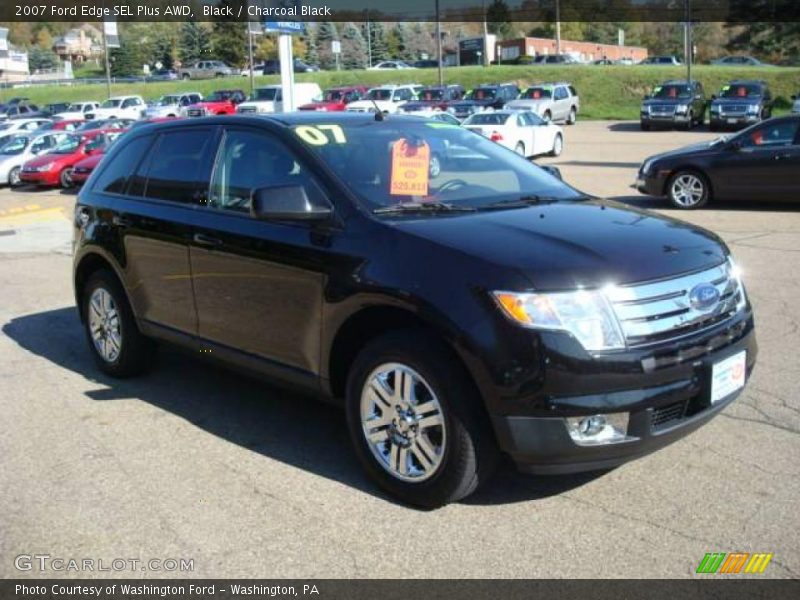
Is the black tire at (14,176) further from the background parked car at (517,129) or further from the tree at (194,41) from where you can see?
the tree at (194,41)

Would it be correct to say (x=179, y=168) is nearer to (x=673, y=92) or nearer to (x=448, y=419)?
(x=448, y=419)

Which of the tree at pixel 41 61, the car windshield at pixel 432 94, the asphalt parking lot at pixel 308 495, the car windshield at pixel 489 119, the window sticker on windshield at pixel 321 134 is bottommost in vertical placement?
the asphalt parking lot at pixel 308 495

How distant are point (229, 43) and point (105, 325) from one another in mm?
84356

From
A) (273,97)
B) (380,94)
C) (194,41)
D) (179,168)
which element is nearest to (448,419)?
(179,168)

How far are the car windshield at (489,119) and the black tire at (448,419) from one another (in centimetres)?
1909

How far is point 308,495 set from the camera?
4.04 meters

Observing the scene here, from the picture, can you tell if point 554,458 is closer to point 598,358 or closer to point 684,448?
point 598,358

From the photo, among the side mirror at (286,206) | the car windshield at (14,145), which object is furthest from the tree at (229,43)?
the side mirror at (286,206)

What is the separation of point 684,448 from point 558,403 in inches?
54.9

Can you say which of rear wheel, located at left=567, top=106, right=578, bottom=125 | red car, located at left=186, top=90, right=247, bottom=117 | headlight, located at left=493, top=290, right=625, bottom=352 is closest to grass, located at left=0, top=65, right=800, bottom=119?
rear wheel, located at left=567, top=106, right=578, bottom=125

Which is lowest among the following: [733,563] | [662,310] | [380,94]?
[733,563]

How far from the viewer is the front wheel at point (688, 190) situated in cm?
1336

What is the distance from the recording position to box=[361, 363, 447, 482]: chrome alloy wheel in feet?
12.2

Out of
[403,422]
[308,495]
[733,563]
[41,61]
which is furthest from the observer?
[41,61]
